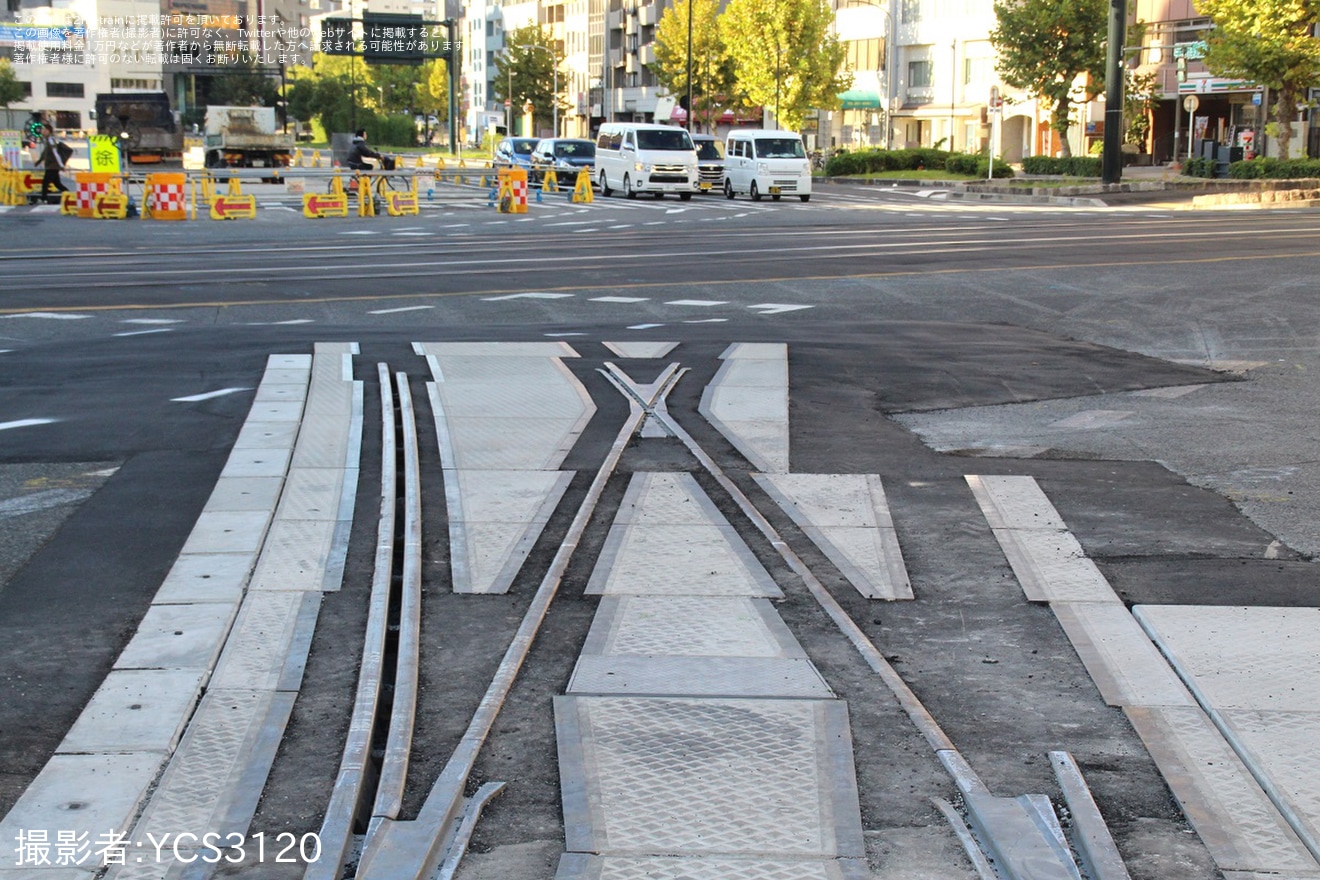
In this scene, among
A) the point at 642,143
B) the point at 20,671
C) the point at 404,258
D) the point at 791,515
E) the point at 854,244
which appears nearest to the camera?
Answer: the point at 20,671

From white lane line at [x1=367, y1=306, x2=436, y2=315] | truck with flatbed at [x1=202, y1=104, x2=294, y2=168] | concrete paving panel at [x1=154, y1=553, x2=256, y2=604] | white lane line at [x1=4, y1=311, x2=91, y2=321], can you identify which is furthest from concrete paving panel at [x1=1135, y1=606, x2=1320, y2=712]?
truck with flatbed at [x1=202, y1=104, x2=294, y2=168]

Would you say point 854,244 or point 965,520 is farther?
point 854,244

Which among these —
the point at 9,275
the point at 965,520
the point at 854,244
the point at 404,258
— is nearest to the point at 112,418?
the point at 965,520

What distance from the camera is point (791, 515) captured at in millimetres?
7594

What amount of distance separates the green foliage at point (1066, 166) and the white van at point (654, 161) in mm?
16672

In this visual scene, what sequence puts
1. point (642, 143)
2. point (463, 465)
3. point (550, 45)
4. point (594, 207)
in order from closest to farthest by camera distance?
point (463, 465), point (594, 207), point (642, 143), point (550, 45)

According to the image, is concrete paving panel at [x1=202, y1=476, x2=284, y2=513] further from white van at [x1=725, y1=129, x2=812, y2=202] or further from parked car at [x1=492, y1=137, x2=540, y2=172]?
parked car at [x1=492, y1=137, x2=540, y2=172]

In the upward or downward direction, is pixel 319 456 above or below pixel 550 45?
below

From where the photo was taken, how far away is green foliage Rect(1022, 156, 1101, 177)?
54.8 metres

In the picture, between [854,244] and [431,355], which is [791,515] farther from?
[854,244]

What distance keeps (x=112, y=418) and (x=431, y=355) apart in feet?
9.89

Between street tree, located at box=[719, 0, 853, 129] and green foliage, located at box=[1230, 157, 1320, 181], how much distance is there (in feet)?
92.2

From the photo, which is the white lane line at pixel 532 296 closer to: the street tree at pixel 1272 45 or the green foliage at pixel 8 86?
the street tree at pixel 1272 45

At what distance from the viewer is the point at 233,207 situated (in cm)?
3550
